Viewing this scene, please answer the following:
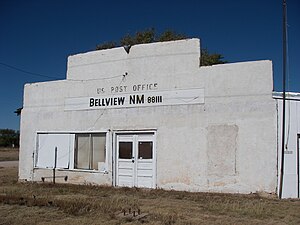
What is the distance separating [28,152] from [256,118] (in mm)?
10771

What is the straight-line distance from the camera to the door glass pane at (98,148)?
52.1 ft

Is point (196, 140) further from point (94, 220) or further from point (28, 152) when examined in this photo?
point (28, 152)

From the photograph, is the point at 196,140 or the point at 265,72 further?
the point at 196,140

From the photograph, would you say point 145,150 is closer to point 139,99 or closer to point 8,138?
point 139,99

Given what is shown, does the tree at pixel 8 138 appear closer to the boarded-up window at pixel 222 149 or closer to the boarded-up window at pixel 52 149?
the boarded-up window at pixel 52 149

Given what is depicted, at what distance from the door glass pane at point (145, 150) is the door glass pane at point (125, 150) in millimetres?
448

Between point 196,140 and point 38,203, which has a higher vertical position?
point 196,140

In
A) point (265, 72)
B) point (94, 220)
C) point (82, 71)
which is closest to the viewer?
point (94, 220)

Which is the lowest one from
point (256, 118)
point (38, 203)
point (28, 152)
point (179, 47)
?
point (38, 203)

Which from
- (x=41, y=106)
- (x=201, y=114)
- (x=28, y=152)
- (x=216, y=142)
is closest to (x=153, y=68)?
(x=201, y=114)

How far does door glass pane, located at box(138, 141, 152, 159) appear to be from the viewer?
581 inches

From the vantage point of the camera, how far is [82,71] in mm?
16812

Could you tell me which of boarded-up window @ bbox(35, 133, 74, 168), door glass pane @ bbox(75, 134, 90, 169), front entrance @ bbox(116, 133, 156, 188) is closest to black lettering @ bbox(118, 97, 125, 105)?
front entrance @ bbox(116, 133, 156, 188)

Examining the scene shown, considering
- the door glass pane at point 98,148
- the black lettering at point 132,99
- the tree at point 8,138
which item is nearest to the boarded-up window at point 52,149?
the door glass pane at point 98,148
